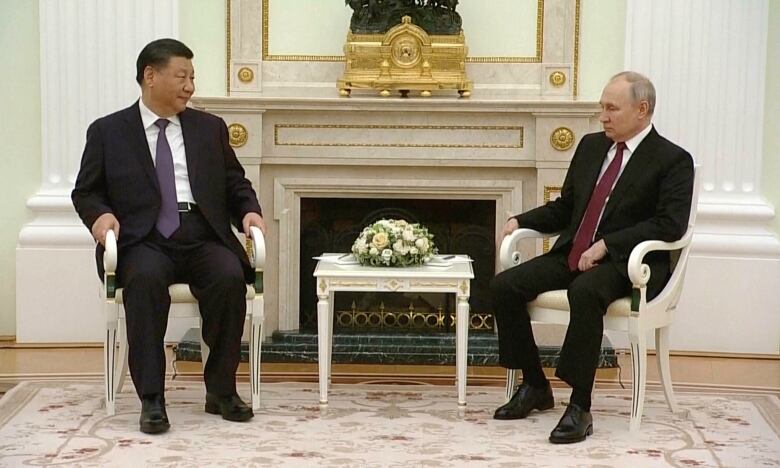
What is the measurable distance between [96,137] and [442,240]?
2.15m

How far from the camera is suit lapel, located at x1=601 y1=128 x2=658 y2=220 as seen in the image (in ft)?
15.9

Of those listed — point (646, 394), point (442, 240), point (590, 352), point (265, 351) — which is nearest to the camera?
point (590, 352)

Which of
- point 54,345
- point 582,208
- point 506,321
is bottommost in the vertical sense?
point 54,345

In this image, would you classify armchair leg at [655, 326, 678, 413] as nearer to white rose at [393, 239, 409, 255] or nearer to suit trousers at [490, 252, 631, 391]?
suit trousers at [490, 252, 631, 391]

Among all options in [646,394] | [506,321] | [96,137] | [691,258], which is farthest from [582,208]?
[96,137]

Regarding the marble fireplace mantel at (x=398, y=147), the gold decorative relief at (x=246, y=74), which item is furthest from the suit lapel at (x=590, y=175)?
the gold decorative relief at (x=246, y=74)

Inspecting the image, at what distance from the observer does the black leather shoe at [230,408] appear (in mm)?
4758

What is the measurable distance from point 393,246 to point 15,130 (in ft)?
8.28

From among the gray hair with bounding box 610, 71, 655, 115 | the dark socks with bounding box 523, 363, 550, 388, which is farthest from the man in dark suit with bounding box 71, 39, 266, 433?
the gray hair with bounding box 610, 71, 655, 115

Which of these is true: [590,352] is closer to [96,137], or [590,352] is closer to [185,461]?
[185,461]

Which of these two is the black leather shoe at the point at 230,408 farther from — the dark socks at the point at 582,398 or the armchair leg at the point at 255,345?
the dark socks at the point at 582,398

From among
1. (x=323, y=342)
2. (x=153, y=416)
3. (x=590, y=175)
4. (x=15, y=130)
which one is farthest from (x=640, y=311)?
(x=15, y=130)

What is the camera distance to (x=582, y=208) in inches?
197

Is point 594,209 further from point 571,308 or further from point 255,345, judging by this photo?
point 255,345
